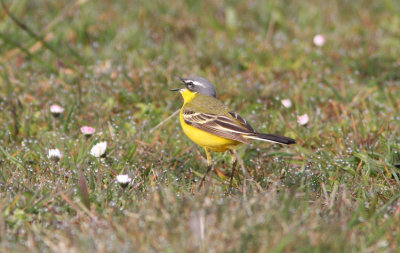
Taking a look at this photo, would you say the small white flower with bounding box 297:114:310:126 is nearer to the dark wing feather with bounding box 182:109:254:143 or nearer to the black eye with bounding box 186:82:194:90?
the dark wing feather with bounding box 182:109:254:143

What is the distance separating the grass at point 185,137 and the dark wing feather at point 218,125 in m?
0.46

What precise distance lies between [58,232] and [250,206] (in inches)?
53.2

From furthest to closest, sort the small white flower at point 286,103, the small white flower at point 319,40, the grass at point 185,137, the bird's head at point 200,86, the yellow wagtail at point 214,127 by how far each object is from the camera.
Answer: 1. the small white flower at point 319,40
2. the small white flower at point 286,103
3. the bird's head at point 200,86
4. the yellow wagtail at point 214,127
5. the grass at point 185,137

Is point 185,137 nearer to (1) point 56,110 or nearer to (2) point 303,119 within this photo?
(2) point 303,119

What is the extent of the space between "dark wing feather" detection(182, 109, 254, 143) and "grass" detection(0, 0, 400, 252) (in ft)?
1.51

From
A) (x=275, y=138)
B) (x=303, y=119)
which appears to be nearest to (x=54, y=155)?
(x=275, y=138)

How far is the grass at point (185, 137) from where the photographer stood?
352cm

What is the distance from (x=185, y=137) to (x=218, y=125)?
1.04 metres

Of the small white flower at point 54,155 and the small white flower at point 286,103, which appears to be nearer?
the small white flower at point 54,155

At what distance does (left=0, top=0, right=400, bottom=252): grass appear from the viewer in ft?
11.5

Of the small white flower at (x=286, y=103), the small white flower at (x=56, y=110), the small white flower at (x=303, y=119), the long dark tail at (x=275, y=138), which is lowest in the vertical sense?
the small white flower at (x=56, y=110)

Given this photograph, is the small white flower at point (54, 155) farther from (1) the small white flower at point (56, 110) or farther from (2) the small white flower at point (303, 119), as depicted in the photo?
(2) the small white flower at point (303, 119)

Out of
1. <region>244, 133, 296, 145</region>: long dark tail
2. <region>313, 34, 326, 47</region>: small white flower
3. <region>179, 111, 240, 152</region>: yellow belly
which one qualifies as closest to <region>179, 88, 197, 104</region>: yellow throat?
<region>179, 111, 240, 152</region>: yellow belly

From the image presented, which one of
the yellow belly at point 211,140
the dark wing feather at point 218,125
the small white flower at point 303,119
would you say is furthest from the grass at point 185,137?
the dark wing feather at point 218,125
